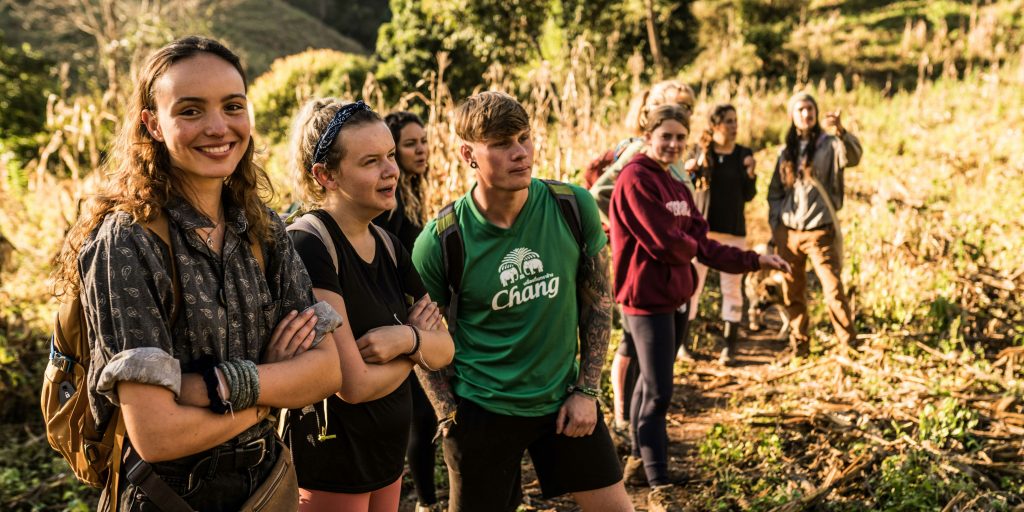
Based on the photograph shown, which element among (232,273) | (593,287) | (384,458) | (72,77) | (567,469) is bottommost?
(567,469)

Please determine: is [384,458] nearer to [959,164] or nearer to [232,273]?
[232,273]

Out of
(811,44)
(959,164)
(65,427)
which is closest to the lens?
(65,427)

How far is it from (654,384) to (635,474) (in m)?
0.65

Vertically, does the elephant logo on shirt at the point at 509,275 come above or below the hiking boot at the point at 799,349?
above

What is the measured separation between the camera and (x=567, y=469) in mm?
2697

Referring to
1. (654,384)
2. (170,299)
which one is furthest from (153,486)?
(654,384)

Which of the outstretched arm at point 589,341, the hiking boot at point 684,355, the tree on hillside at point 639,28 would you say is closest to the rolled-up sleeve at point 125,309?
the outstretched arm at point 589,341

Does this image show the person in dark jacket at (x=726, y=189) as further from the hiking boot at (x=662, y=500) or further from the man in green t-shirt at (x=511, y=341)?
the man in green t-shirt at (x=511, y=341)

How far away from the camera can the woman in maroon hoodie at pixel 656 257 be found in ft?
12.2

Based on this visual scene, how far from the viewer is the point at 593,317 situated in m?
2.87

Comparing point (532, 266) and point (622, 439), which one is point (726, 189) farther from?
point (532, 266)

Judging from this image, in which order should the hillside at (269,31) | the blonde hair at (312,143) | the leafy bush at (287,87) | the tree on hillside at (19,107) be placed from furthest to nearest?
the hillside at (269,31)
the leafy bush at (287,87)
the tree on hillside at (19,107)
the blonde hair at (312,143)

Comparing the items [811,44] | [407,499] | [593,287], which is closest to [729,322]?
[407,499]

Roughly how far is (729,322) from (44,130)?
423 inches
